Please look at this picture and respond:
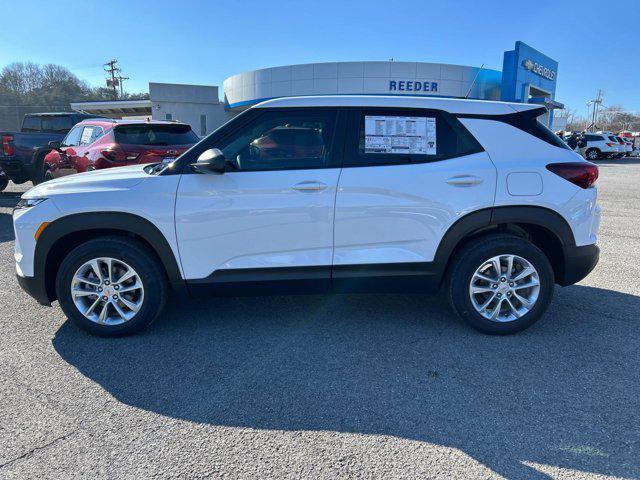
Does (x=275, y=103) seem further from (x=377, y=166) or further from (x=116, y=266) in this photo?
(x=116, y=266)

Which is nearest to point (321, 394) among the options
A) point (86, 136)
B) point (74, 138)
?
point (86, 136)

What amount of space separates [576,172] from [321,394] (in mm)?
2622

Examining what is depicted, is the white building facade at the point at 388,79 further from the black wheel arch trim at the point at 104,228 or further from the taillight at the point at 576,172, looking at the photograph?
the black wheel arch trim at the point at 104,228

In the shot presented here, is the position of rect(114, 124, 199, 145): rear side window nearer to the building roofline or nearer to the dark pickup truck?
the building roofline

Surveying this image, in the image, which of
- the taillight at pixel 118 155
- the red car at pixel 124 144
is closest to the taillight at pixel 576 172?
the red car at pixel 124 144

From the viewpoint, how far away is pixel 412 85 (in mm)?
30047

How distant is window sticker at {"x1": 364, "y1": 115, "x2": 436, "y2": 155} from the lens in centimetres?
355

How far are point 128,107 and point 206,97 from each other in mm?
7277

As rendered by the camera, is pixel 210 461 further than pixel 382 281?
No

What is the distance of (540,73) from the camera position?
102ft

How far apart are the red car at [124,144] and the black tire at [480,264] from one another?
189 inches

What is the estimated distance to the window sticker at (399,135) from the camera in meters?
3.55

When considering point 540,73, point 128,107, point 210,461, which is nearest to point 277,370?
point 210,461

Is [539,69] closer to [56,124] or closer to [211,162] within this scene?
[56,124]
